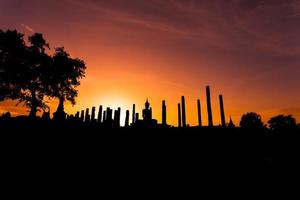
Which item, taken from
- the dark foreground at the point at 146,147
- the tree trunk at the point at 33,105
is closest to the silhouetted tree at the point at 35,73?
the tree trunk at the point at 33,105

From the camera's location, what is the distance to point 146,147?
34.1ft

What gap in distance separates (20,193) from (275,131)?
446 inches

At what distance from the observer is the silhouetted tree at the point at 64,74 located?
36.1 metres

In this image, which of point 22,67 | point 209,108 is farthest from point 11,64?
point 209,108

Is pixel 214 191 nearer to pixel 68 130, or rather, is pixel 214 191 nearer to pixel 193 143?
pixel 193 143

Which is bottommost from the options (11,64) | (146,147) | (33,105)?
(146,147)

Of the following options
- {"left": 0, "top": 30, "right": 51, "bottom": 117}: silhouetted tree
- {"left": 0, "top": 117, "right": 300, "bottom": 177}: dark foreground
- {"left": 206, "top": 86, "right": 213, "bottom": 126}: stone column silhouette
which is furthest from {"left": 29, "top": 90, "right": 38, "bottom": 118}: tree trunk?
{"left": 206, "top": 86, "right": 213, "bottom": 126}: stone column silhouette

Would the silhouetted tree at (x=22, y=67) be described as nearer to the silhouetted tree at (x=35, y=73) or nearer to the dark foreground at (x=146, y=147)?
the silhouetted tree at (x=35, y=73)

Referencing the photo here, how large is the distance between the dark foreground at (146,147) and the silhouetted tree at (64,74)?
25.5 meters

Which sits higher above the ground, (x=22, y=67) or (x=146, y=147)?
(x=22, y=67)

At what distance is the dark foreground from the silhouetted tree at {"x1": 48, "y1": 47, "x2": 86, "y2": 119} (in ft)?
83.6

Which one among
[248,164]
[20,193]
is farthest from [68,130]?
[248,164]

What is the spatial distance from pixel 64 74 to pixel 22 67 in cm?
590

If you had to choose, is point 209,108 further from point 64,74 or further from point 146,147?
point 64,74
